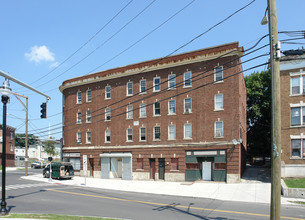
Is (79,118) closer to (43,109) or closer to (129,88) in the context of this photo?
(129,88)

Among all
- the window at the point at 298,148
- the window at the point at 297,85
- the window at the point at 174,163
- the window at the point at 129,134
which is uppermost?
the window at the point at 297,85

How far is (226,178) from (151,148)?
9.62 m

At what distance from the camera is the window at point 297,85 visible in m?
27.2

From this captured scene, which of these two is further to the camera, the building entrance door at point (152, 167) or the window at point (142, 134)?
the window at point (142, 134)

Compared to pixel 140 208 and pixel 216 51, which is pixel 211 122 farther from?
pixel 140 208

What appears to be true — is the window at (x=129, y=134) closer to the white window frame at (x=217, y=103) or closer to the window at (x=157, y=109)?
the window at (x=157, y=109)

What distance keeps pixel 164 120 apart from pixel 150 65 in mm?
7032

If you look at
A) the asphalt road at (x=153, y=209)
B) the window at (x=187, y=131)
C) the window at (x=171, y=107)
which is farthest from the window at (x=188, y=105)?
the asphalt road at (x=153, y=209)

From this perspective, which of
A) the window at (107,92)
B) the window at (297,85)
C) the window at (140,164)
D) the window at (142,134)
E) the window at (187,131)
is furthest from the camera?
the window at (107,92)

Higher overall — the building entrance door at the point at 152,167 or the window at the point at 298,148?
the window at the point at 298,148

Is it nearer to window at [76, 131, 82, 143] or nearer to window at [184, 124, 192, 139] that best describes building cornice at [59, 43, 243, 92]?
window at [184, 124, 192, 139]

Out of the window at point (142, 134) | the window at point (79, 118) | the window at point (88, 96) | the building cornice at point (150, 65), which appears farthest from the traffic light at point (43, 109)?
the window at point (79, 118)

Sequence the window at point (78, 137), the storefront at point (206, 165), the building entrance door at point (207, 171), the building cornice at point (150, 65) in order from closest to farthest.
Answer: the storefront at point (206, 165), the building cornice at point (150, 65), the building entrance door at point (207, 171), the window at point (78, 137)

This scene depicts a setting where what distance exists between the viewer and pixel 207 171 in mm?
29922
